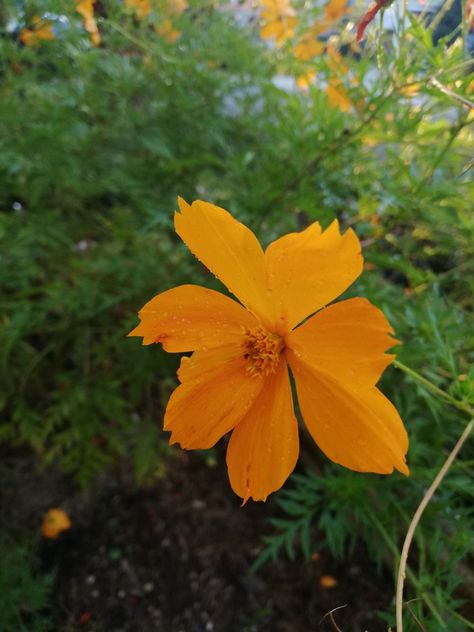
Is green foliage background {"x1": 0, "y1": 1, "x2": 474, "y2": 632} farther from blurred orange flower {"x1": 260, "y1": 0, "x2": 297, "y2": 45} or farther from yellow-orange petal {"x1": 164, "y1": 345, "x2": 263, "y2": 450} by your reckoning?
Answer: yellow-orange petal {"x1": 164, "y1": 345, "x2": 263, "y2": 450}

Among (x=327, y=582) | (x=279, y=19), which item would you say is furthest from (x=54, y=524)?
(x=279, y=19)

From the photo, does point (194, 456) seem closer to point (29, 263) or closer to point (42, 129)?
point (29, 263)

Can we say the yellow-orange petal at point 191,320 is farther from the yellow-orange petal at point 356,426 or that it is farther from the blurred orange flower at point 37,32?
the blurred orange flower at point 37,32

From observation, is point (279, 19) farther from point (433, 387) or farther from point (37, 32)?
point (433, 387)

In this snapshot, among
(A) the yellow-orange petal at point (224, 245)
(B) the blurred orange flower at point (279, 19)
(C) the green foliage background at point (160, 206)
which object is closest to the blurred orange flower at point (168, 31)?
(C) the green foliage background at point (160, 206)

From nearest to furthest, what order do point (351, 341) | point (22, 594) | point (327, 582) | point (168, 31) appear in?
point (351, 341) → point (22, 594) → point (327, 582) → point (168, 31)

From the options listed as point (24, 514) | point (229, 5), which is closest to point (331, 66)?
point (229, 5)
